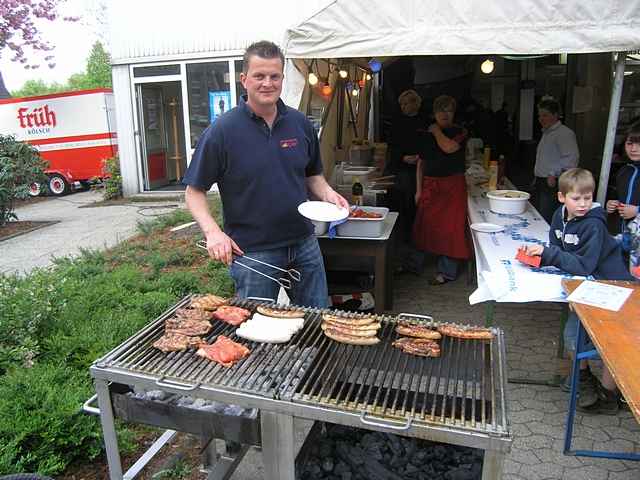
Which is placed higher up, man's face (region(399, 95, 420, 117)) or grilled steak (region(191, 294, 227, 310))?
man's face (region(399, 95, 420, 117))

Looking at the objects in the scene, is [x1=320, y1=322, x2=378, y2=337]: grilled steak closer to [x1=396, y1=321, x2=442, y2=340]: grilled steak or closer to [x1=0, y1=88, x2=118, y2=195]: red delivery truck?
[x1=396, y1=321, x2=442, y2=340]: grilled steak

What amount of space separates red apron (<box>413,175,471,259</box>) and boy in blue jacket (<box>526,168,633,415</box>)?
244cm

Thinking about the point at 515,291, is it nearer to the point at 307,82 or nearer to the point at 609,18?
the point at 609,18

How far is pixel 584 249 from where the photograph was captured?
323cm

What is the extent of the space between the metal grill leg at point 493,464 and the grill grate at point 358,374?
86 millimetres

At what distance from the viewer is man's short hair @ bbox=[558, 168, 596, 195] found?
3205 mm

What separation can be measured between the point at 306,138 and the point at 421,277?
3524 millimetres

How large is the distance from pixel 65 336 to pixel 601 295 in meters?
3.54

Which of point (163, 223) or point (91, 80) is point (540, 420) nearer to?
point (163, 223)

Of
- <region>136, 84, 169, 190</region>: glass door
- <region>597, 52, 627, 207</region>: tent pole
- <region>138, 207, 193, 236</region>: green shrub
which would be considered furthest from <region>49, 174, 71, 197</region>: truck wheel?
<region>597, 52, 627, 207</region>: tent pole

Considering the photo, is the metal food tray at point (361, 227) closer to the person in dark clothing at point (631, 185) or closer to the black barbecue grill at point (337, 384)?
the person in dark clothing at point (631, 185)

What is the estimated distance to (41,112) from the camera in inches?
548

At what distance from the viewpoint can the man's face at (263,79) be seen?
8.66ft

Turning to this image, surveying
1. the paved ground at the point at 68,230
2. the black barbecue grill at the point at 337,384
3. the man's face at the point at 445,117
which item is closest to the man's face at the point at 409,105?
the man's face at the point at 445,117
